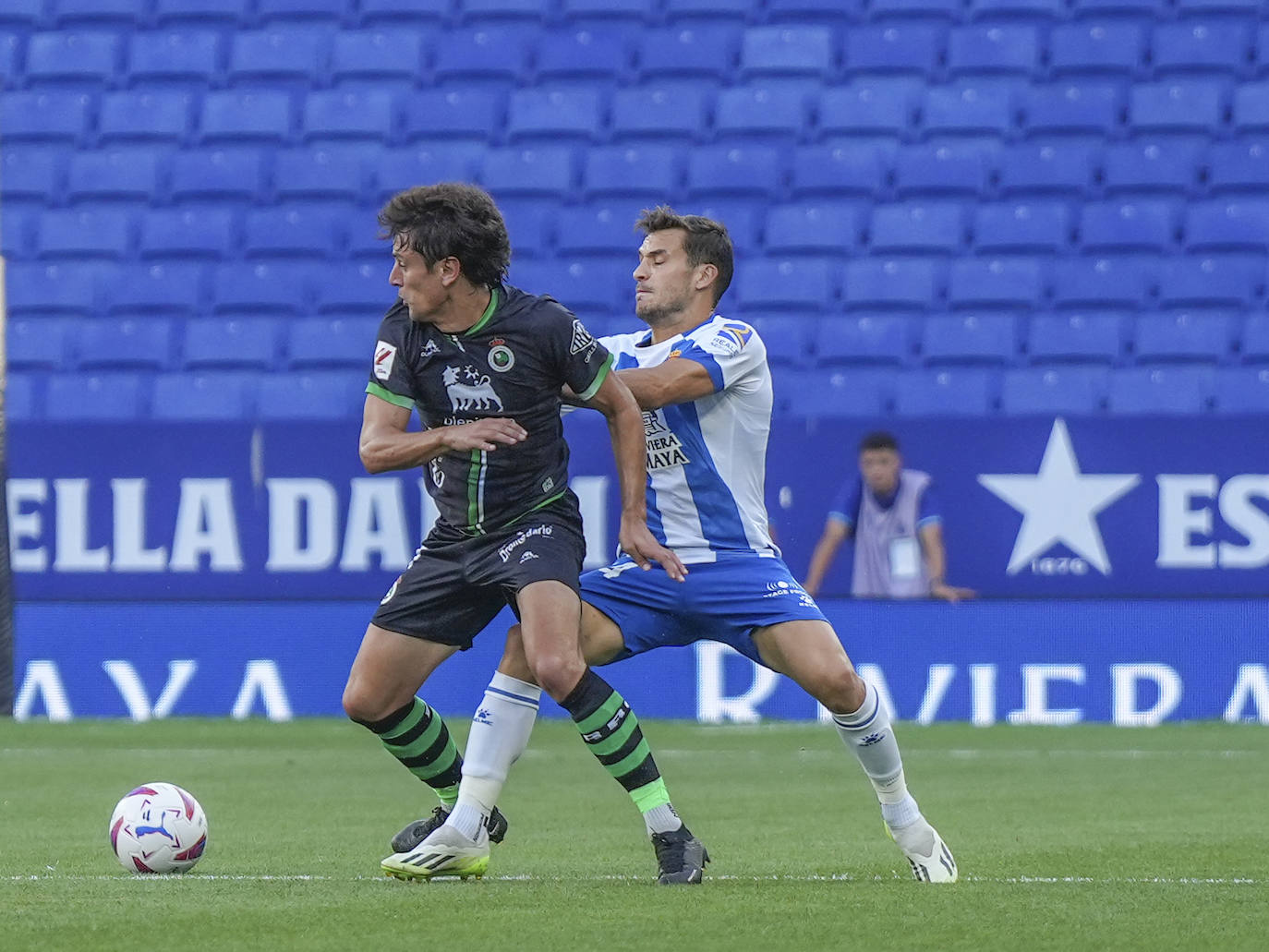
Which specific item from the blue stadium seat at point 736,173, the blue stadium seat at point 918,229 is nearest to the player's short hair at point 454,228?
the blue stadium seat at point 918,229

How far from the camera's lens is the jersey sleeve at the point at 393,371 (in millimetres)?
5500

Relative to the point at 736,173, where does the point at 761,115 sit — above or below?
above

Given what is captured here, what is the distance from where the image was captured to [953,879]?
5.55 m

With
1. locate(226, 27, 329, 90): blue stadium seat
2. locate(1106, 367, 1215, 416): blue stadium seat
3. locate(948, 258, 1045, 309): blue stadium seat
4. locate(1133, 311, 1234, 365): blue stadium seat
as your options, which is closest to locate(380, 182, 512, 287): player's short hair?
locate(1106, 367, 1215, 416): blue stadium seat

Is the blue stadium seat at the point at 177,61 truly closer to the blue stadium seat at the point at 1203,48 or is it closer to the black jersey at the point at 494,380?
the blue stadium seat at the point at 1203,48

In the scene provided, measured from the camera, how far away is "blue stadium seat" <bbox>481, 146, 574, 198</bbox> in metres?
15.9

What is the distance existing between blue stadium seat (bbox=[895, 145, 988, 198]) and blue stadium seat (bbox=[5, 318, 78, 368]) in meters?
5.96

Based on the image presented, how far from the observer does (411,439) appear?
5.39 meters

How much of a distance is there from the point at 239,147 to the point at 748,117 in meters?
3.89

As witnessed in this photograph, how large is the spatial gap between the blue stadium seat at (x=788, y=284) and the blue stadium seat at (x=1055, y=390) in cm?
168

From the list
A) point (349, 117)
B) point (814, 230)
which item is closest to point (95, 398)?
point (349, 117)

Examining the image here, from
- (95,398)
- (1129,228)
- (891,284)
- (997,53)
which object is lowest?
(95,398)

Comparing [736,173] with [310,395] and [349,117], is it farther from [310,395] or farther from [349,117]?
[310,395]

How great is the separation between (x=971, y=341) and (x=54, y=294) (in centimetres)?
660
